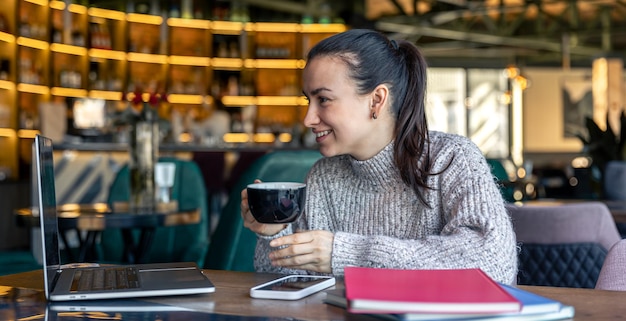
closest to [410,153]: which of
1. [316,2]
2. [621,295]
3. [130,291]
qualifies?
[621,295]

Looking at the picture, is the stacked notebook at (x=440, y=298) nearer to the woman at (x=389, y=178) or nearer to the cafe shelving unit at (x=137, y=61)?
the woman at (x=389, y=178)

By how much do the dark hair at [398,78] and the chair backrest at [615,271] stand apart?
344 millimetres

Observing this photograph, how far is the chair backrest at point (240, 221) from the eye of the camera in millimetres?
2318

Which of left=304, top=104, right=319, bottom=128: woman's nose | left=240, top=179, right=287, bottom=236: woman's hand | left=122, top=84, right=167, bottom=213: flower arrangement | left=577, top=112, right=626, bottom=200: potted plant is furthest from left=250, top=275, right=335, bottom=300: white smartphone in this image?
left=577, top=112, right=626, bottom=200: potted plant

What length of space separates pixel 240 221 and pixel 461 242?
3.41 ft

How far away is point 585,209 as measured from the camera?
2.52 metres

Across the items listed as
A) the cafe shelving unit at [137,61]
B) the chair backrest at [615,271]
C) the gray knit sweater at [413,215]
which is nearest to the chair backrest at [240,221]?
the gray knit sweater at [413,215]

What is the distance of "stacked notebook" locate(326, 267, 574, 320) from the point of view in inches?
36.5

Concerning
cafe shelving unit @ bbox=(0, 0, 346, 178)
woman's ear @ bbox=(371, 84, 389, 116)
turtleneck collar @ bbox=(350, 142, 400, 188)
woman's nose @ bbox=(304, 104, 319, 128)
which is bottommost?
turtleneck collar @ bbox=(350, 142, 400, 188)

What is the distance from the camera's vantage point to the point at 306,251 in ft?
4.34

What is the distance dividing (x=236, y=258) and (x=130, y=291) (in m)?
1.15

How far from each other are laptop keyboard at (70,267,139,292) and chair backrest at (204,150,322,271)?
901mm

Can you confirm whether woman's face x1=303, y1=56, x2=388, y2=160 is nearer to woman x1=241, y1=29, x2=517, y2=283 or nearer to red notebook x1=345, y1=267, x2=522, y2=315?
woman x1=241, y1=29, x2=517, y2=283

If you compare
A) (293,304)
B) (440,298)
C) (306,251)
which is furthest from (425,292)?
(306,251)
